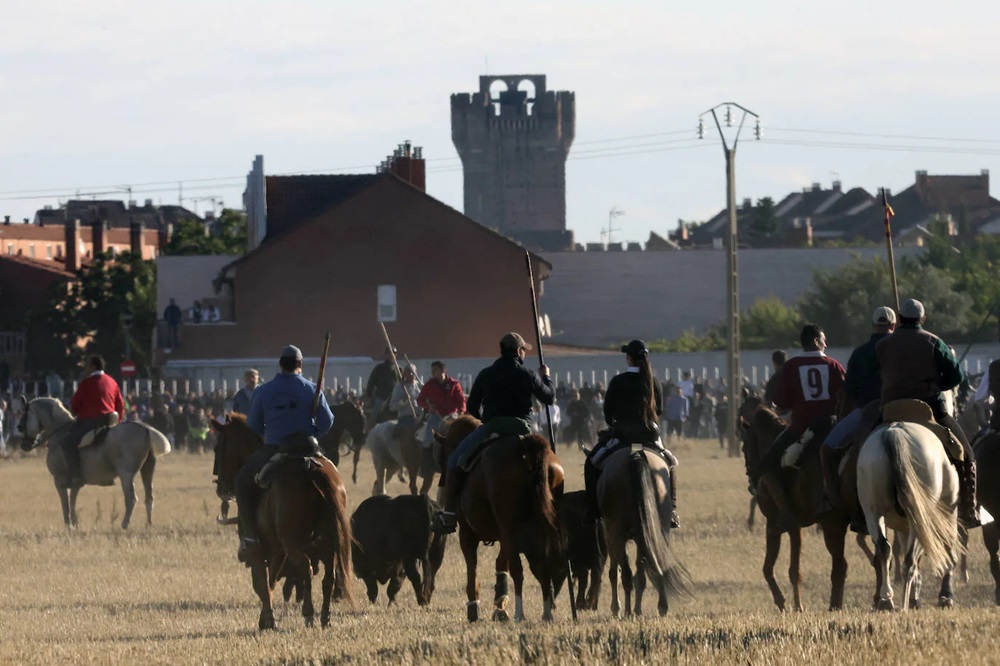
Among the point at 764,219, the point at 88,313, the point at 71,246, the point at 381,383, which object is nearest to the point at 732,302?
the point at 381,383

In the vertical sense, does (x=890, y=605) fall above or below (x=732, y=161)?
below

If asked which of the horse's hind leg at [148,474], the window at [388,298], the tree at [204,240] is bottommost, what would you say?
the horse's hind leg at [148,474]

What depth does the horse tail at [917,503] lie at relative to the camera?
44.5 feet

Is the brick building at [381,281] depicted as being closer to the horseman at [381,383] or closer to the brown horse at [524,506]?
the horseman at [381,383]

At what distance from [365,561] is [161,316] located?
6155cm

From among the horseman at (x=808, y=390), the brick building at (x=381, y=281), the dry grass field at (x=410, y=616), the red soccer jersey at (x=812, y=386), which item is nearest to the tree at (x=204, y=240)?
the brick building at (x=381, y=281)

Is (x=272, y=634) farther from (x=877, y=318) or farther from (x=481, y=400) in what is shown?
(x=877, y=318)

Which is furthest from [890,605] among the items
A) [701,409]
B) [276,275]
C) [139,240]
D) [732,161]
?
[139,240]

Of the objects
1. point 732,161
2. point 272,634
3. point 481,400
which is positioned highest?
point 732,161

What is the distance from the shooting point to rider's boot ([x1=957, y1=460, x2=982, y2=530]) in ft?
47.2

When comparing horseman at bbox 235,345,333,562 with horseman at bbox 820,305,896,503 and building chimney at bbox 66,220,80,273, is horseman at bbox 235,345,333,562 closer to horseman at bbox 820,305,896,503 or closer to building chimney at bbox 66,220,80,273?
horseman at bbox 820,305,896,503

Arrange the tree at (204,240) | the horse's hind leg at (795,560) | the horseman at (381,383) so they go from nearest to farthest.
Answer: the horse's hind leg at (795,560), the horseman at (381,383), the tree at (204,240)

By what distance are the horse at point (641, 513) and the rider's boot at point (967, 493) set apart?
209 centimetres

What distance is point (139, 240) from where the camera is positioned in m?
126
